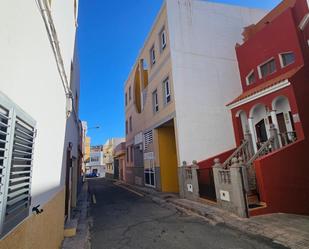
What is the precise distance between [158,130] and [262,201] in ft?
29.3

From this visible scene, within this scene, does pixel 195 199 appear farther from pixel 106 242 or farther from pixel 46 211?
pixel 46 211

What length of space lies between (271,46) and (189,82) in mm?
4810

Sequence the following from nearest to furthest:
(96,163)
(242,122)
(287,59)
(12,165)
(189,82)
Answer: (12,165)
(287,59)
(242,122)
(189,82)
(96,163)

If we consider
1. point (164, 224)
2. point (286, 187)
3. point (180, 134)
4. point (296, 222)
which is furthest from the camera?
point (180, 134)

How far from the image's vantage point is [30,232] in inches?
97.8

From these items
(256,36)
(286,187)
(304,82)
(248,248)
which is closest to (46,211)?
(248,248)

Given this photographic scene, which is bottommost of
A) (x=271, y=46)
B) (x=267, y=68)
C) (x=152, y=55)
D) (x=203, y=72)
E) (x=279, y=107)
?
(x=279, y=107)

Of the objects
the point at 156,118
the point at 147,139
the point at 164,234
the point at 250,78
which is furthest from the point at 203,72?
the point at 164,234

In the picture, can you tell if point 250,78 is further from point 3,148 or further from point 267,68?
point 3,148

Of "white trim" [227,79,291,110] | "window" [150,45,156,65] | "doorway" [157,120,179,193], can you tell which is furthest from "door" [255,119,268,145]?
"window" [150,45,156,65]

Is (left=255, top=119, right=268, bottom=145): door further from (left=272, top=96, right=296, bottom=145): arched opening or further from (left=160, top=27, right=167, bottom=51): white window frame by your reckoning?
(left=160, top=27, right=167, bottom=51): white window frame

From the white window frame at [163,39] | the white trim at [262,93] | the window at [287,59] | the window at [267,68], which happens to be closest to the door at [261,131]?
the white trim at [262,93]

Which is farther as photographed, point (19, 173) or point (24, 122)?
point (24, 122)

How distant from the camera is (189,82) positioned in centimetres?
1235
